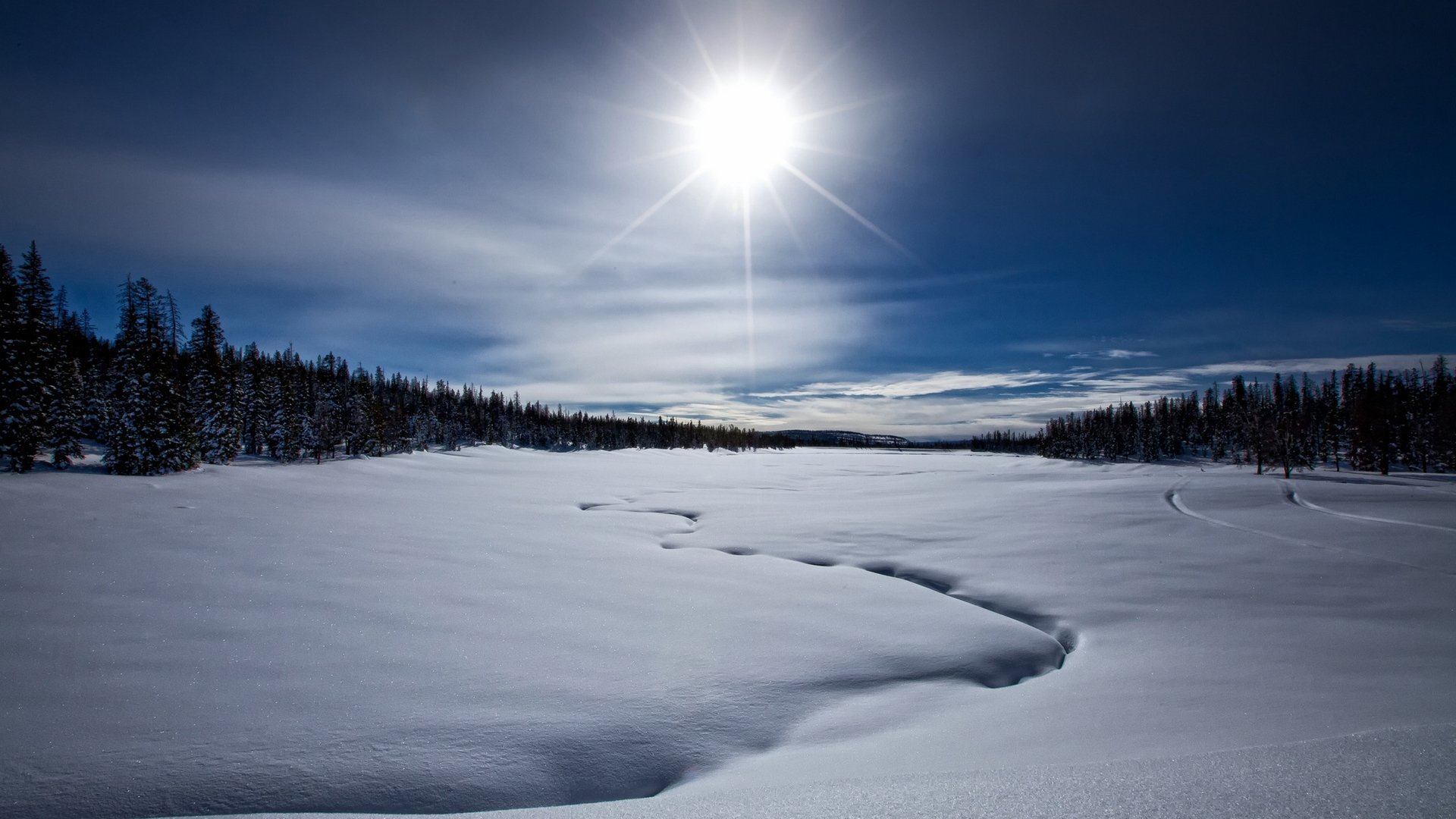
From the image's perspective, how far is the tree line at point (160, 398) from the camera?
2539 cm

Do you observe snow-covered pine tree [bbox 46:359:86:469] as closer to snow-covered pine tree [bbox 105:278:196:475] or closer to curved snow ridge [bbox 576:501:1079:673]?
snow-covered pine tree [bbox 105:278:196:475]

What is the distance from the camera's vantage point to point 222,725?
12.3 ft

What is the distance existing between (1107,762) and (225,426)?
5367 cm

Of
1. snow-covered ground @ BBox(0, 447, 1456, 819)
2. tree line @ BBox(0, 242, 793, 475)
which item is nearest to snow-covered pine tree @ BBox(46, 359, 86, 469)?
tree line @ BBox(0, 242, 793, 475)

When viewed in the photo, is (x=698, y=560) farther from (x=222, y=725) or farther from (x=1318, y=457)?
(x=1318, y=457)

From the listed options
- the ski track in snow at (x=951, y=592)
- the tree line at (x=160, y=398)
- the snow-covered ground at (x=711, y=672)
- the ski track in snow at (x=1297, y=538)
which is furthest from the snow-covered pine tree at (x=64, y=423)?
the ski track in snow at (x=1297, y=538)

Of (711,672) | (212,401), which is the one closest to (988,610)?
(711,672)

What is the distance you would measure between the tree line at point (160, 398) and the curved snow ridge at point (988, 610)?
3460 cm

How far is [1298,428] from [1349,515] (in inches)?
2018

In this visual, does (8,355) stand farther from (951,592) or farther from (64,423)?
(951,592)

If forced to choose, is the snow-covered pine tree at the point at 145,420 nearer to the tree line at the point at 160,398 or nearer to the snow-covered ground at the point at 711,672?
the tree line at the point at 160,398

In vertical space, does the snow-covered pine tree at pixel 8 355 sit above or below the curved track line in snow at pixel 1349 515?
above

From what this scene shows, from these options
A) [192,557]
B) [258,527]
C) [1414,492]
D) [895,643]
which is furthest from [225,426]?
[1414,492]

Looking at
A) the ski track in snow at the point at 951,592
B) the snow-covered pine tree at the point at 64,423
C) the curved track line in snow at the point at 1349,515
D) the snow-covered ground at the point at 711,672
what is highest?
the snow-covered pine tree at the point at 64,423
